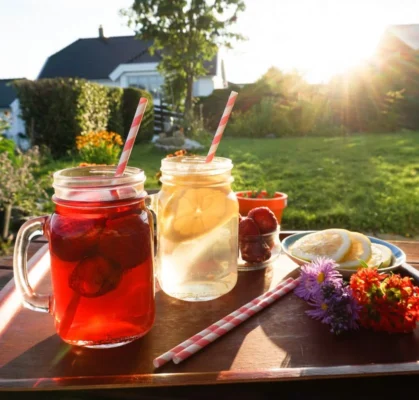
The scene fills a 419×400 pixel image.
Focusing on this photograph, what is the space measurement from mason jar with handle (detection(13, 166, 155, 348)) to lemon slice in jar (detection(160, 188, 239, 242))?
0.20 m

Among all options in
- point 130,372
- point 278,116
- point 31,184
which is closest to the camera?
point 130,372

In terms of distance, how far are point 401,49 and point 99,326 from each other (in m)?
22.9

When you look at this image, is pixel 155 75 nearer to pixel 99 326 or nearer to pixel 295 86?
pixel 295 86

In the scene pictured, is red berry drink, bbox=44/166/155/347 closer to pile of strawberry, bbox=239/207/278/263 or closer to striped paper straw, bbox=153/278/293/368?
striped paper straw, bbox=153/278/293/368

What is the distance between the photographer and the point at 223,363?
98 centimetres

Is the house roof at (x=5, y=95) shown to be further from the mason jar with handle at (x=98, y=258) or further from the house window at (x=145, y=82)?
the mason jar with handle at (x=98, y=258)

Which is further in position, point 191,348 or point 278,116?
point 278,116

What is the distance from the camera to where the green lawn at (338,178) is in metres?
4.68

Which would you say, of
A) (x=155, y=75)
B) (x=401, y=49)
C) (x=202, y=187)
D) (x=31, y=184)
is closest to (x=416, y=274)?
(x=202, y=187)

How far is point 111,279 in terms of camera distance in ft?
3.23

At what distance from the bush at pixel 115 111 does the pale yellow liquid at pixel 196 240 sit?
10.8m

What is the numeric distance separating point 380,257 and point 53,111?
8876mm

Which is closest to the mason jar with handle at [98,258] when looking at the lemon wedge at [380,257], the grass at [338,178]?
the lemon wedge at [380,257]

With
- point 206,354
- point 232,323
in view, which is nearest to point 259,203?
point 232,323
